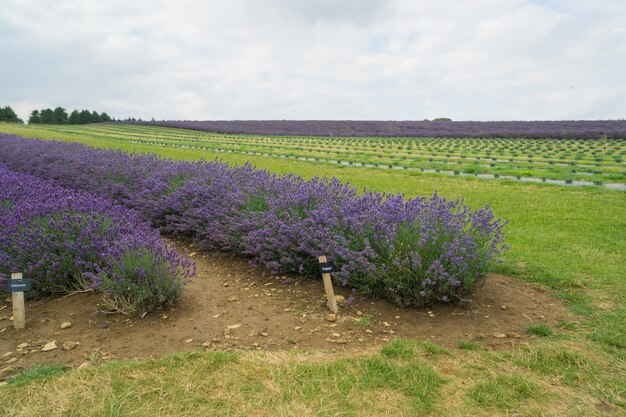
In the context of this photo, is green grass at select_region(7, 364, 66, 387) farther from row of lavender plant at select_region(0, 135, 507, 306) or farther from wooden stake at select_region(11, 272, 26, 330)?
row of lavender plant at select_region(0, 135, 507, 306)

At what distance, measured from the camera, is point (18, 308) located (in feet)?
13.3

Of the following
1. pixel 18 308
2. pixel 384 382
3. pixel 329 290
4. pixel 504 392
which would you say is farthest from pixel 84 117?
pixel 504 392

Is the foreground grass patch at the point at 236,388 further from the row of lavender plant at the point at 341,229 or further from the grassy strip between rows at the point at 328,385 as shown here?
the row of lavender plant at the point at 341,229

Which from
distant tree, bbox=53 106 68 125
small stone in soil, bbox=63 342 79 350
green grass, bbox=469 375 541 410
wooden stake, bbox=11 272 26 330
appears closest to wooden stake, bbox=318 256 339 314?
green grass, bbox=469 375 541 410

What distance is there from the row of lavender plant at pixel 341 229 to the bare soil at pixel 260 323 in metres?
0.26

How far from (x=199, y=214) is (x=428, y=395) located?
176 inches

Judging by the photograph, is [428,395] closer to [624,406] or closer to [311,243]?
[624,406]

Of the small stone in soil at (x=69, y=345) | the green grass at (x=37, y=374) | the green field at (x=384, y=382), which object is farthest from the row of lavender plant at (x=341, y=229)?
the green grass at (x=37, y=374)

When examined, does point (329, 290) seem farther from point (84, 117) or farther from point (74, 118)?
point (84, 117)

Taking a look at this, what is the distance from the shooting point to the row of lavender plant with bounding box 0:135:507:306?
13.8ft

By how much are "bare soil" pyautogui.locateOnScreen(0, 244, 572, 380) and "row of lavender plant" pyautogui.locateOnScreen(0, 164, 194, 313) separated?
0.19 meters

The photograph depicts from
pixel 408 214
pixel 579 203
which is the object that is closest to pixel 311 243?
pixel 408 214

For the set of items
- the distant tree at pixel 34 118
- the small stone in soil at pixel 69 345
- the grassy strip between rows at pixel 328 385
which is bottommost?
the small stone in soil at pixel 69 345

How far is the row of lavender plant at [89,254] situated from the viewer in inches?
166
